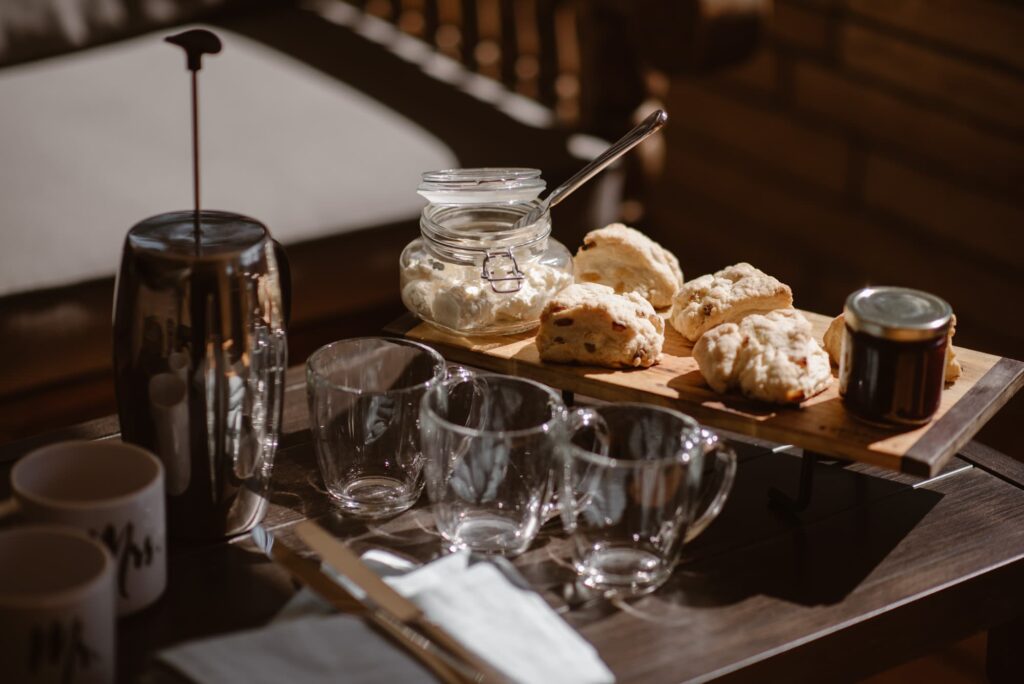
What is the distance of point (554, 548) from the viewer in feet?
3.16

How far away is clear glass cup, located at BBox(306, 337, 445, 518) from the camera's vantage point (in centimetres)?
99

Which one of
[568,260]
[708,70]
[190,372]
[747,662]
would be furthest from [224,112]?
[747,662]

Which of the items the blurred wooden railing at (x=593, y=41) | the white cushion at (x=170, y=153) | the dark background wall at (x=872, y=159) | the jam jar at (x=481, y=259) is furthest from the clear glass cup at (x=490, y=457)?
the dark background wall at (x=872, y=159)

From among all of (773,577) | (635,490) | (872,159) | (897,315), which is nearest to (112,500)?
(635,490)

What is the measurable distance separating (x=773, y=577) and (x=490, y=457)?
0.24 meters

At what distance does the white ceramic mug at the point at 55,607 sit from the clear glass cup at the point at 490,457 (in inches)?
10.3

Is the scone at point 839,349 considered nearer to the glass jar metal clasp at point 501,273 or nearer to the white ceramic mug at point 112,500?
the glass jar metal clasp at point 501,273

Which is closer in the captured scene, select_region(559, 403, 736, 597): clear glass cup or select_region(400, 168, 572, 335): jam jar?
select_region(559, 403, 736, 597): clear glass cup

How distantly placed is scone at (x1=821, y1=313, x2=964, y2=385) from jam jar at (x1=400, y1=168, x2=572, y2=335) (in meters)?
0.25

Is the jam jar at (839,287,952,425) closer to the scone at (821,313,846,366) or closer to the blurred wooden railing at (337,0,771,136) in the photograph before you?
the scone at (821,313,846,366)

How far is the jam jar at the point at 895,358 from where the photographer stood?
94 centimetres

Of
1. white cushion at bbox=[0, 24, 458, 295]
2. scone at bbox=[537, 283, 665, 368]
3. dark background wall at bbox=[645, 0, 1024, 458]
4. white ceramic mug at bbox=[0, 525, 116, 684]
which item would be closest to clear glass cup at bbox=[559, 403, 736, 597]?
scone at bbox=[537, 283, 665, 368]

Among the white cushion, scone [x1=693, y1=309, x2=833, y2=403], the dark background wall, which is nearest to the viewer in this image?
scone [x1=693, y1=309, x2=833, y2=403]

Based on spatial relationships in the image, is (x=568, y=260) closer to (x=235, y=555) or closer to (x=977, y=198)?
(x=235, y=555)
